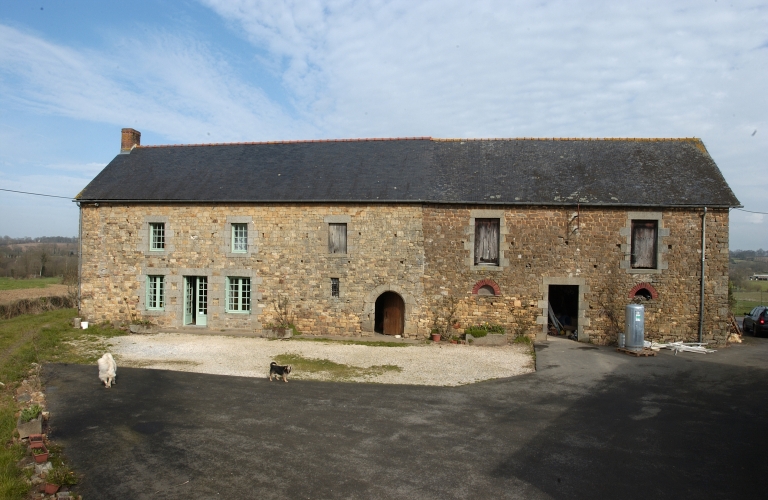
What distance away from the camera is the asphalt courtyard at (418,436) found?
5637mm

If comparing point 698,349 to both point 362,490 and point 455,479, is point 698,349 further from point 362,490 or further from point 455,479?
point 362,490

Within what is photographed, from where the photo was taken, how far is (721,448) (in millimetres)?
6715

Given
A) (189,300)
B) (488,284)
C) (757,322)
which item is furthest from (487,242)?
(189,300)

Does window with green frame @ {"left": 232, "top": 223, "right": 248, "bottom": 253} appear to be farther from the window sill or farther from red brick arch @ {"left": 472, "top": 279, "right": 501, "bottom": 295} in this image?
the window sill

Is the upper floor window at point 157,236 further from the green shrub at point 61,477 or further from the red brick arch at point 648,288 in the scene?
the red brick arch at point 648,288

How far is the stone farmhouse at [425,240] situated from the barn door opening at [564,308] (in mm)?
47

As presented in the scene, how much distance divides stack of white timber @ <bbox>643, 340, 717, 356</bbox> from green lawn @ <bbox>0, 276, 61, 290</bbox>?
3302 centimetres

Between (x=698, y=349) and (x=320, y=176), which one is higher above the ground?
(x=320, y=176)

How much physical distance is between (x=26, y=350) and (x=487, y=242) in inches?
502

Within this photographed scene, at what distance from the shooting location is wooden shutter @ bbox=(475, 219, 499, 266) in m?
14.9

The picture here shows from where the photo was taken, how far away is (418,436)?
7.17m

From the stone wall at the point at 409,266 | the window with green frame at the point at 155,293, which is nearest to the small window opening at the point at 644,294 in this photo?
the stone wall at the point at 409,266

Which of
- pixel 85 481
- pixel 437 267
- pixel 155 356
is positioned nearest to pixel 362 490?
pixel 85 481

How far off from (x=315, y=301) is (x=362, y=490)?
33.1 ft
